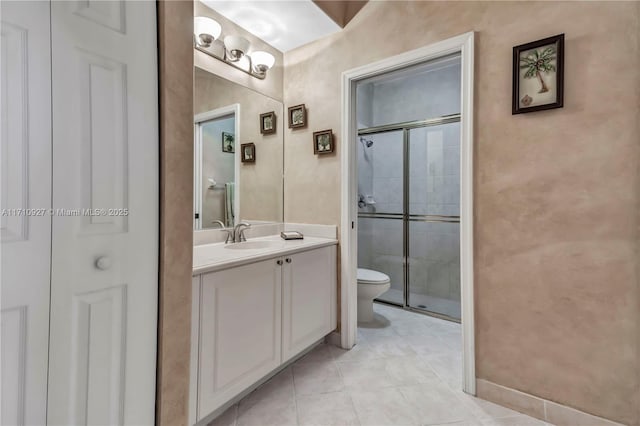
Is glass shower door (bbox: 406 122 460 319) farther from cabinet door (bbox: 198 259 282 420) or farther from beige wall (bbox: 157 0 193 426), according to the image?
beige wall (bbox: 157 0 193 426)

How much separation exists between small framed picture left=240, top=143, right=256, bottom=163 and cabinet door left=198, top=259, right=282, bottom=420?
0.94 m

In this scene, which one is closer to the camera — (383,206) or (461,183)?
(461,183)

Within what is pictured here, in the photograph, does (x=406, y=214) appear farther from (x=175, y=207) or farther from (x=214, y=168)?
(x=175, y=207)

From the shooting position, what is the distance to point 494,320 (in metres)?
1.60

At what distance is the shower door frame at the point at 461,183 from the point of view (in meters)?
1.64

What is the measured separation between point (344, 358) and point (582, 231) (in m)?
1.56

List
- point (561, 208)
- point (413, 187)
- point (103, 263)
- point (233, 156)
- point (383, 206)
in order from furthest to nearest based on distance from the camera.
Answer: point (383, 206), point (413, 187), point (233, 156), point (561, 208), point (103, 263)

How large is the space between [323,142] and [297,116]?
0.35 metres

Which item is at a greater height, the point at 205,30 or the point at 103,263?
the point at 205,30

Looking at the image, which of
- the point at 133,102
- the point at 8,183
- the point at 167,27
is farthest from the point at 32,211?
the point at 167,27

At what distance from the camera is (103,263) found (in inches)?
32.5

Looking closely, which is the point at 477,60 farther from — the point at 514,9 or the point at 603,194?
the point at 603,194

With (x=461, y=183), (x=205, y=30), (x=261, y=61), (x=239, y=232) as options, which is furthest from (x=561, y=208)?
(x=205, y=30)

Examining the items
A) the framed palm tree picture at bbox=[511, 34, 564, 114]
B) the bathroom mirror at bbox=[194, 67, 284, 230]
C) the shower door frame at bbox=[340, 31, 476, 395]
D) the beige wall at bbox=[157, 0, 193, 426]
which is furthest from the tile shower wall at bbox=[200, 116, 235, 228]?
the framed palm tree picture at bbox=[511, 34, 564, 114]
